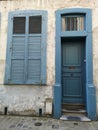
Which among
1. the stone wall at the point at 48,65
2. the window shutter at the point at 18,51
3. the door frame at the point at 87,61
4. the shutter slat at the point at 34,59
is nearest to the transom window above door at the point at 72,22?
the door frame at the point at 87,61

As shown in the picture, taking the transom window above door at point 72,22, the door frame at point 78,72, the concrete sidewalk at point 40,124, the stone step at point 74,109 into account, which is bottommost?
the concrete sidewalk at point 40,124

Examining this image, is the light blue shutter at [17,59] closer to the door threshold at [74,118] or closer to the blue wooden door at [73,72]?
the blue wooden door at [73,72]

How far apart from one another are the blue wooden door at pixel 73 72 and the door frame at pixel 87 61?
413 millimetres

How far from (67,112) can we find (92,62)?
1781mm

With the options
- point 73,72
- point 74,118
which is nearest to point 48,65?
point 73,72

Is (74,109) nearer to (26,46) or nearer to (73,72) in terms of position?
(73,72)

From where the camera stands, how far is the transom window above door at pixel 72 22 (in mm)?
5402

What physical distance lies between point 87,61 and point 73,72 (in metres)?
0.71

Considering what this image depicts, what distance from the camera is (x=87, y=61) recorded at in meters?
5.13

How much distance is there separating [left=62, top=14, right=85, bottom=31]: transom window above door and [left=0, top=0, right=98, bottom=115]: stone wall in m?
0.35

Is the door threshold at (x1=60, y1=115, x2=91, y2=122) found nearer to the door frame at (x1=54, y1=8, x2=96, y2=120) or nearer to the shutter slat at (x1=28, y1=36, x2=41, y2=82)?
the door frame at (x1=54, y1=8, x2=96, y2=120)

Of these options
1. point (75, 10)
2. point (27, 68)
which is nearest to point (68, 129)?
point (27, 68)

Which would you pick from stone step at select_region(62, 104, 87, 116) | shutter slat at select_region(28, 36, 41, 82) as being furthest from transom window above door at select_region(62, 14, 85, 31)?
stone step at select_region(62, 104, 87, 116)

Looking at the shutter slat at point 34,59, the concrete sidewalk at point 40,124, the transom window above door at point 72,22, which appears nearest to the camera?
the concrete sidewalk at point 40,124
